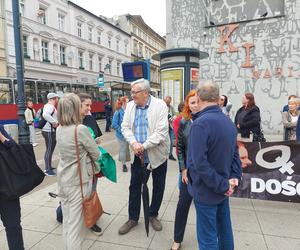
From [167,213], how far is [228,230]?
1552 millimetres

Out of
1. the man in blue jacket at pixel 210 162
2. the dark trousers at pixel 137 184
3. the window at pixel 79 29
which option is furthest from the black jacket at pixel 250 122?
the window at pixel 79 29

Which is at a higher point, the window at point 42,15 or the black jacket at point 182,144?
the window at point 42,15

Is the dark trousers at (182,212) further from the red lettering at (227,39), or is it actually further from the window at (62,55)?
the window at (62,55)

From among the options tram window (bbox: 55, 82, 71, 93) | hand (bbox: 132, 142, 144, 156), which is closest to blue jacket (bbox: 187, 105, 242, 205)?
hand (bbox: 132, 142, 144, 156)

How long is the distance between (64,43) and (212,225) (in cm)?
3249

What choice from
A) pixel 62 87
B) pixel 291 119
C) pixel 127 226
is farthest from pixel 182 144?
pixel 62 87

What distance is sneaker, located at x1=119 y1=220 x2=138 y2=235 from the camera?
3.22m

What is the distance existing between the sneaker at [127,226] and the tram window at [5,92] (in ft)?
46.3

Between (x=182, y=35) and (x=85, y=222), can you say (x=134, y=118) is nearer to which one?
(x=85, y=222)

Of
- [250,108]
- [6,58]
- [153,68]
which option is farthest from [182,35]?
[153,68]

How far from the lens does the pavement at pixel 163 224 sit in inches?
117

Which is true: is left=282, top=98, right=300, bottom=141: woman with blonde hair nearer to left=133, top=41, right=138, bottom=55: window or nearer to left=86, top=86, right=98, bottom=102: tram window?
left=86, top=86, right=98, bottom=102: tram window

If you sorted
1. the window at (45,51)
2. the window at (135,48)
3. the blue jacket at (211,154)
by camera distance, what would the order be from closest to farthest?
the blue jacket at (211,154) → the window at (45,51) → the window at (135,48)

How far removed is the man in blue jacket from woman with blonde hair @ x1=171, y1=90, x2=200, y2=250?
22.0 inches
